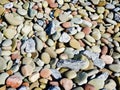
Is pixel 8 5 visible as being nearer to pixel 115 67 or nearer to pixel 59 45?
pixel 59 45

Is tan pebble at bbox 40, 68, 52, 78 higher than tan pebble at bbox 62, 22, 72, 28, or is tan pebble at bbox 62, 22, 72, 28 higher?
tan pebble at bbox 62, 22, 72, 28

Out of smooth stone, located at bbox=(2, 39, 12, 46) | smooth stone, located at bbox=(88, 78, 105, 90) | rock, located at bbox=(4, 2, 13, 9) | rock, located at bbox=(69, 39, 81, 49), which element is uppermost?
rock, located at bbox=(4, 2, 13, 9)

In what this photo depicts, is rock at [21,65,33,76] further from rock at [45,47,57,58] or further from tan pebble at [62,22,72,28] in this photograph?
tan pebble at [62,22,72,28]

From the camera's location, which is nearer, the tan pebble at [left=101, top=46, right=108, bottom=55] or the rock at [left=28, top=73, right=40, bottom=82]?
the rock at [left=28, top=73, right=40, bottom=82]

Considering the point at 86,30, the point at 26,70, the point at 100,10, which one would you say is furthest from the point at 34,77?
the point at 100,10

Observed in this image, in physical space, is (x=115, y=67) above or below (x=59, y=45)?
below

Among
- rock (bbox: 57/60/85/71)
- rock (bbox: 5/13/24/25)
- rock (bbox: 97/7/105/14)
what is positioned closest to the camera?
rock (bbox: 57/60/85/71)

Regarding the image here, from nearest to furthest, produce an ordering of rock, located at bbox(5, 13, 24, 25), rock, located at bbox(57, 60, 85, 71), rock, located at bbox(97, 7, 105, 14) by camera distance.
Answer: rock, located at bbox(57, 60, 85, 71)
rock, located at bbox(5, 13, 24, 25)
rock, located at bbox(97, 7, 105, 14)

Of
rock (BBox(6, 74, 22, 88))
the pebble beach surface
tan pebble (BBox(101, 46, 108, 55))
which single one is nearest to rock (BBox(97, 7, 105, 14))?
the pebble beach surface
